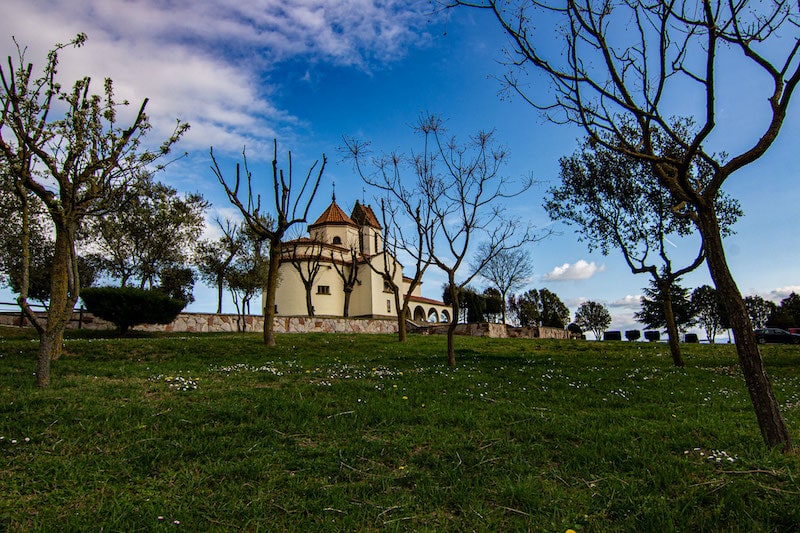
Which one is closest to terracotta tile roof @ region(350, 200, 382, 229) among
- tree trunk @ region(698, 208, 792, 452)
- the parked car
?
tree trunk @ region(698, 208, 792, 452)

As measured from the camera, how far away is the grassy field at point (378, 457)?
3.54 metres

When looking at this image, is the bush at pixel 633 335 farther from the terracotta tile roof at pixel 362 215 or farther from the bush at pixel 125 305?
the bush at pixel 125 305

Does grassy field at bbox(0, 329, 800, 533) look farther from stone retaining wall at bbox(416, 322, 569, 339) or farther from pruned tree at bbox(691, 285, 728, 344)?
pruned tree at bbox(691, 285, 728, 344)

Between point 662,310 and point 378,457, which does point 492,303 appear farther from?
point 378,457

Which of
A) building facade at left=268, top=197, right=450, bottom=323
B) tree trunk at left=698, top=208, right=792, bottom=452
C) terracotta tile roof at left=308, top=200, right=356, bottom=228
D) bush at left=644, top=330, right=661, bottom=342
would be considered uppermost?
terracotta tile roof at left=308, top=200, right=356, bottom=228

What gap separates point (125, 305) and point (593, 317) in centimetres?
8553

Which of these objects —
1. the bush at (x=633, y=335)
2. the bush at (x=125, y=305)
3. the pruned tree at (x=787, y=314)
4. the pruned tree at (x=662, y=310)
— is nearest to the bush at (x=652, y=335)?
the bush at (x=633, y=335)

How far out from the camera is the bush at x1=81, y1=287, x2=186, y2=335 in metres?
19.7

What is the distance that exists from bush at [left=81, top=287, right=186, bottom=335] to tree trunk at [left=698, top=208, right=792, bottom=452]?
21323 mm

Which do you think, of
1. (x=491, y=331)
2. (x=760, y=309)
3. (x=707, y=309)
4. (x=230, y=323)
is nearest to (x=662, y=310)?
(x=707, y=309)

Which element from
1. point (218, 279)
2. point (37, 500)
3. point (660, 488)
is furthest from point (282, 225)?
point (218, 279)

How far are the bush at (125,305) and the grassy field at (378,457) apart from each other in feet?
38.1

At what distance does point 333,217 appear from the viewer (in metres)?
56.5

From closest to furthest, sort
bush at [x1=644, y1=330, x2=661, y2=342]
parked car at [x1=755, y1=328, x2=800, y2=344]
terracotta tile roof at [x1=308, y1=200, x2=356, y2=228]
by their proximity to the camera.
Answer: parked car at [x1=755, y1=328, x2=800, y2=344]
bush at [x1=644, y1=330, x2=661, y2=342]
terracotta tile roof at [x1=308, y1=200, x2=356, y2=228]
